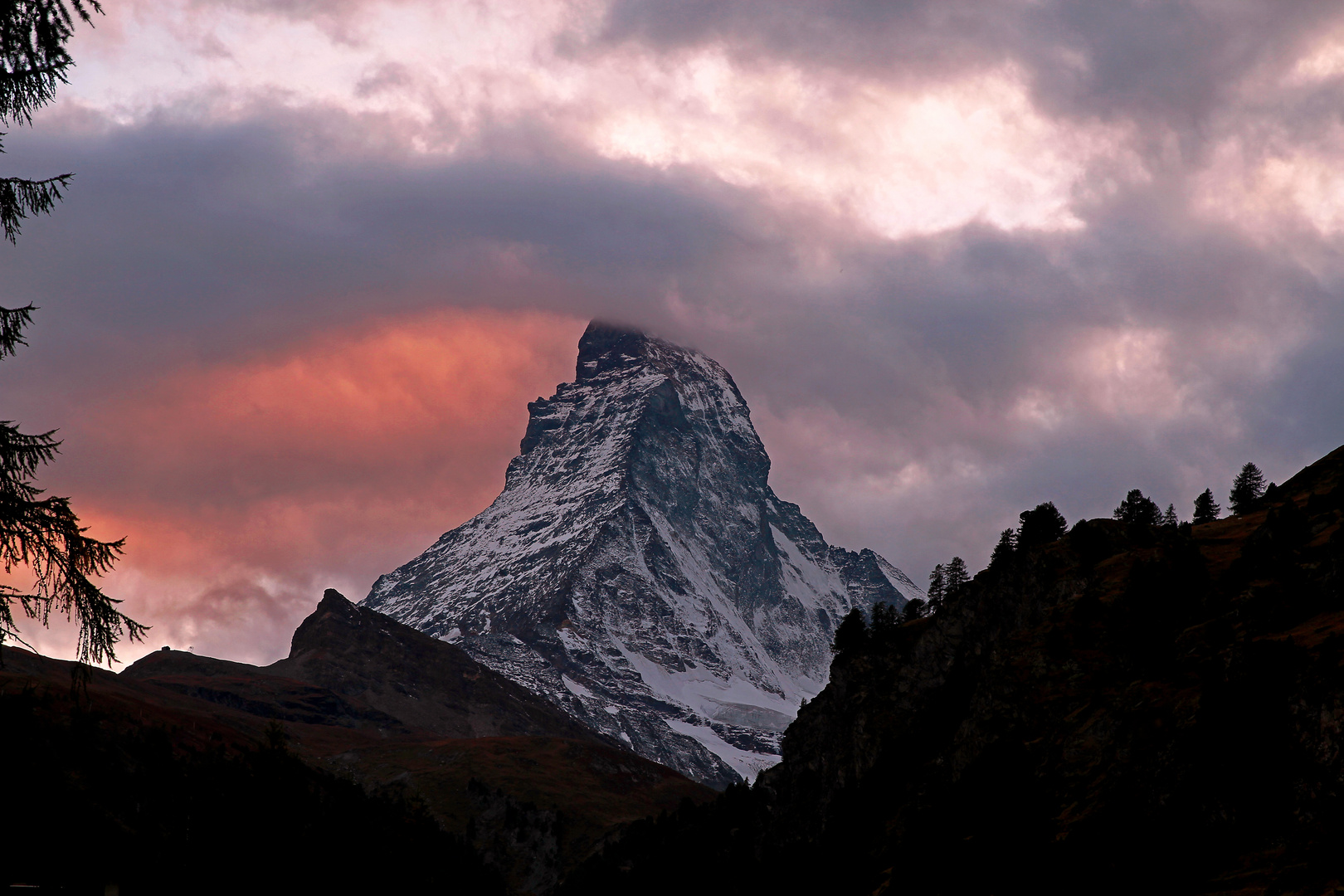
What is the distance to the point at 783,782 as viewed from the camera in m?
173

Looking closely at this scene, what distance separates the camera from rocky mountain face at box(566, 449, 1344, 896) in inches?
2704

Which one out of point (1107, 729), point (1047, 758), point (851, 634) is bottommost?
point (1047, 758)

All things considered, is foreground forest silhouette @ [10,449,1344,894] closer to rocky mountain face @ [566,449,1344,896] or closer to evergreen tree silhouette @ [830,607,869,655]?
rocky mountain face @ [566,449,1344,896]

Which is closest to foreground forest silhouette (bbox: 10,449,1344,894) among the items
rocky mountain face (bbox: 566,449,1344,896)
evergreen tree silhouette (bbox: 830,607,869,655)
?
rocky mountain face (bbox: 566,449,1344,896)

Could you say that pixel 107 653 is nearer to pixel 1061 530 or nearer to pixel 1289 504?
pixel 1289 504

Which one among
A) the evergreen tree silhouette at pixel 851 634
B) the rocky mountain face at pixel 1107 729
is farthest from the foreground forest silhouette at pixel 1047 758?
the evergreen tree silhouette at pixel 851 634

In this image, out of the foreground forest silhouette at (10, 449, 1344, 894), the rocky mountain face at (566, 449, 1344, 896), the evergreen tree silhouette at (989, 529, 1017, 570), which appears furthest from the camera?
the evergreen tree silhouette at (989, 529, 1017, 570)

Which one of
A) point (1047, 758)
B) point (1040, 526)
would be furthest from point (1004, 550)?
point (1047, 758)

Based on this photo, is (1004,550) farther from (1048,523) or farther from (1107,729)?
(1107,729)

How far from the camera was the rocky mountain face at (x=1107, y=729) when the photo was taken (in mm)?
68688

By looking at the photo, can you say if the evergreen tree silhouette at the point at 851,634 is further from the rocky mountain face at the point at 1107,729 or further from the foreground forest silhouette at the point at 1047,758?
the rocky mountain face at the point at 1107,729

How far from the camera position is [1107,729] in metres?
87.4

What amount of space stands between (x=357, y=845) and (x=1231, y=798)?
5663 centimetres

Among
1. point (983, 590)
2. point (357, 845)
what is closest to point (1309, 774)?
point (357, 845)
